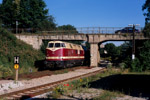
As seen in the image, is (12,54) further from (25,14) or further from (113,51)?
(113,51)

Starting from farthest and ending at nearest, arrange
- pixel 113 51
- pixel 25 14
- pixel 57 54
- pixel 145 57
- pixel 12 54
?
pixel 113 51, pixel 25 14, pixel 12 54, pixel 145 57, pixel 57 54

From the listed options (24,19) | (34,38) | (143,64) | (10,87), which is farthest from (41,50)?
(10,87)

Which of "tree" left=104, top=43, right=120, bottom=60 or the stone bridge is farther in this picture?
"tree" left=104, top=43, right=120, bottom=60

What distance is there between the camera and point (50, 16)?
212 ft

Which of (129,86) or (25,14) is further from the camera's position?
(25,14)

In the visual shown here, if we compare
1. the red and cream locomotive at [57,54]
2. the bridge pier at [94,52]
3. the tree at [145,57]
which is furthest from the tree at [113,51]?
the red and cream locomotive at [57,54]

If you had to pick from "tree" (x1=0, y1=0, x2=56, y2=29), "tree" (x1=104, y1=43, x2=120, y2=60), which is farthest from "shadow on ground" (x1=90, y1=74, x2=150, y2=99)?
"tree" (x1=104, y1=43, x2=120, y2=60)

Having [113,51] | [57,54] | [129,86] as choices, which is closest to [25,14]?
[57,54]

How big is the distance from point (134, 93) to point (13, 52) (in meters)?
23.2

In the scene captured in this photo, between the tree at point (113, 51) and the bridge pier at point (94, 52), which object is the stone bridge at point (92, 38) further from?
the tree at point (113, 51)

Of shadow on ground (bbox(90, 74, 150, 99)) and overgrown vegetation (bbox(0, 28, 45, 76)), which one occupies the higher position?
overgrown vegetation (bbox(0, 28, 45, 76))

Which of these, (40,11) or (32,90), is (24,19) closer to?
(40,11)

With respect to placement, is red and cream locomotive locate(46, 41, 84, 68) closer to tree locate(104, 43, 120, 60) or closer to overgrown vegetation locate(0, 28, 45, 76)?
overgrown vegetation locate(0, 28, 45, 76)

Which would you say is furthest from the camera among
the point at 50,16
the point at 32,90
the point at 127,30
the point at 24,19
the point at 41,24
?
the point at 50,16
